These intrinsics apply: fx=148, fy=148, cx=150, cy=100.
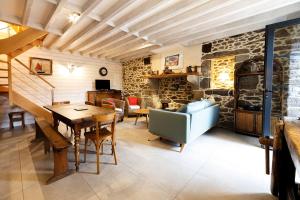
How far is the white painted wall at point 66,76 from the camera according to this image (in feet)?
15.6

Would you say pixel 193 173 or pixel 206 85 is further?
pixel 206 85

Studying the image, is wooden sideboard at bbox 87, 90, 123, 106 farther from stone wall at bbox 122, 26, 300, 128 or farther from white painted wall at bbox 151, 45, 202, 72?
stone wall at bbox 122, 26, 300, 128

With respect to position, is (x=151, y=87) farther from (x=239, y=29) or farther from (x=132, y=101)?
(x=239, y=29)

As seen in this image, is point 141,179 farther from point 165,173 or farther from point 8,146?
point 8,146

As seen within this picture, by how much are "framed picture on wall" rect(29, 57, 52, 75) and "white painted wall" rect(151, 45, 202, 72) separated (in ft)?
12.6

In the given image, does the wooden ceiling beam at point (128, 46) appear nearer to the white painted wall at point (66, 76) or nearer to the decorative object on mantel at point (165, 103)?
the white painted wall at point (66, 76)

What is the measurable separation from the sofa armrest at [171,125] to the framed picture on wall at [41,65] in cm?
425

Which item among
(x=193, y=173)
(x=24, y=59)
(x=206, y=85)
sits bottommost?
(x=193, y=173)

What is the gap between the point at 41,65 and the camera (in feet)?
16.5

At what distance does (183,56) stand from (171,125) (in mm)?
3215

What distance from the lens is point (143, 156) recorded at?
8.65 ft

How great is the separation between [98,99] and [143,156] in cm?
430

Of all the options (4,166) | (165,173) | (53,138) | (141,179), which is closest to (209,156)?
(165,173)

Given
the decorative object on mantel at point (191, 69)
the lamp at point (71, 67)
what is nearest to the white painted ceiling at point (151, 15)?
the decorative object on mantel at point (191, 69)
